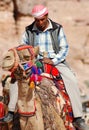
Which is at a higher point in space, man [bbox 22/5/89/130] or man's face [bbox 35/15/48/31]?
man's face [bbox 35/15/48/31]

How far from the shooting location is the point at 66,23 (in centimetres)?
1980

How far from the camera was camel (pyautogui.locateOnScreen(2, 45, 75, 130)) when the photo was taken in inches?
276

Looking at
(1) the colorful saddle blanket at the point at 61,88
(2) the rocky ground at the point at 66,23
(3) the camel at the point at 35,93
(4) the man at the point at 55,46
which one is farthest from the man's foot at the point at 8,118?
(2) the rocky ground at the point at 66,23

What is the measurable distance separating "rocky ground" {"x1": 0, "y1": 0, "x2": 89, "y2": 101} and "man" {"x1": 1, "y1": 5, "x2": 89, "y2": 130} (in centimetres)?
722

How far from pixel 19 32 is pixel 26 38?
955 cm

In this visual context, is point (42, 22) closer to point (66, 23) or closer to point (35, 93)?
point (35, 93)

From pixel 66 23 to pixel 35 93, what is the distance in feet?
40.8

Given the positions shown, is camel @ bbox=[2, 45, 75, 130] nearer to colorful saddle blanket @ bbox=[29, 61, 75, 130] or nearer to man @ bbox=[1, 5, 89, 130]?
colorful saddle blanket @ bbox=[29, 61, 75, 130]

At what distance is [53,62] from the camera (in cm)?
827

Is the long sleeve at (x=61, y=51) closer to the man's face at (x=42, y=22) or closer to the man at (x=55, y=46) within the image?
the man at (x=55, y=46)

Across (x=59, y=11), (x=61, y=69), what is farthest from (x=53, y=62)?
(x=59, y=11)

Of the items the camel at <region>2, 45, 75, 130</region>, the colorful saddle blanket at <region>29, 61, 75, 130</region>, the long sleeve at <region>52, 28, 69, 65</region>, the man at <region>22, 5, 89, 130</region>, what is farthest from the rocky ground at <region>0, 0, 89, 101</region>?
the camel at <region>2, 45, 75, 130</region>

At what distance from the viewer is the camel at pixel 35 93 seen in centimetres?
701

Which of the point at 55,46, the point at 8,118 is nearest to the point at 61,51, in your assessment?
the point at 55,46
